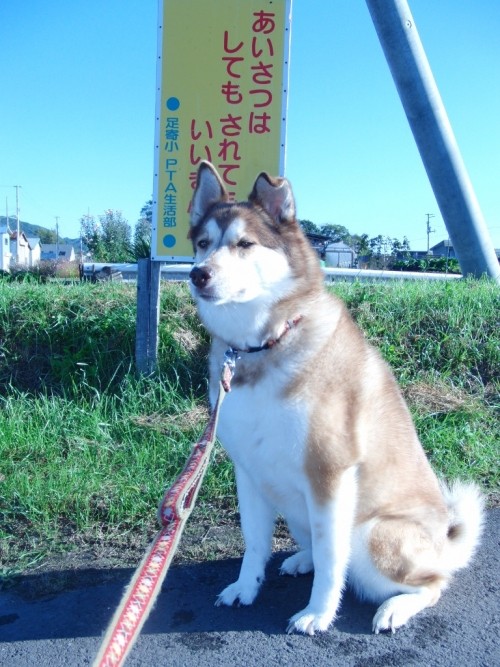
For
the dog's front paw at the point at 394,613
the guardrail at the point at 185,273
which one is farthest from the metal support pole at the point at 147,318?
the dog's front paw at the point at 394,613

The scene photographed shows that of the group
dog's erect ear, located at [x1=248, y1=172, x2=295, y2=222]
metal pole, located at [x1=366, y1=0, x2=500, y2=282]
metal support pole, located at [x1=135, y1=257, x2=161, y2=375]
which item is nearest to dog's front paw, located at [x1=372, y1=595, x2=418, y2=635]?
dog's erect ear, located at [x1=248, y1=172, x2=295, y2=222]

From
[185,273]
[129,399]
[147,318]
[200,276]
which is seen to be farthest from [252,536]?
[185,273]

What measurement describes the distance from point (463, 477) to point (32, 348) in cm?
370

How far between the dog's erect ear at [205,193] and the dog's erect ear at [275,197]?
25cm

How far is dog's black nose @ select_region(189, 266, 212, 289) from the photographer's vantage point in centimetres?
266

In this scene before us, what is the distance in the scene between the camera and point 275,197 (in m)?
3.04

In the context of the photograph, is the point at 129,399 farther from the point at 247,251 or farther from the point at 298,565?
the point at 247,251

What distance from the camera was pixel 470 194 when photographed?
7.40 meters

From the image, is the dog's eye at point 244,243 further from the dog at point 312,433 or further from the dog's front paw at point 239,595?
the dog's front paw at point 239,595

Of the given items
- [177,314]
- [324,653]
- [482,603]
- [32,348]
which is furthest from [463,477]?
[32,348]

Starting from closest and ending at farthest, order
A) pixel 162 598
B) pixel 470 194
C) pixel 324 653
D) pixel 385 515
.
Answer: pixel 324 653
pixel 385 515
pixel 162 598
pixel 470 194

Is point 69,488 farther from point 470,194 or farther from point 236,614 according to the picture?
point 470,194

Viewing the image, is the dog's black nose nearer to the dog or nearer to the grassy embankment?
the dog

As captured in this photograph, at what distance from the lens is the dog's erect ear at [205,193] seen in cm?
322
